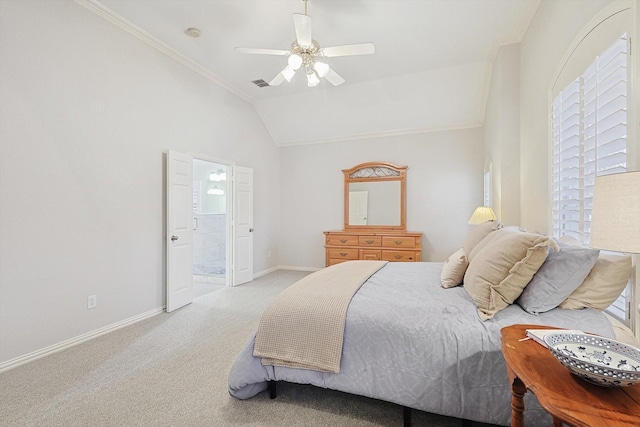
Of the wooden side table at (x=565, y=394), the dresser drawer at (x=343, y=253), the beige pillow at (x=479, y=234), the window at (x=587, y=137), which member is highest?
the window at (x=587, y=137)

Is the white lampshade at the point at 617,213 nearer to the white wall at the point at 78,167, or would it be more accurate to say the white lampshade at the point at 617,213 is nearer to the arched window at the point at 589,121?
the arched window at the point at 589,121

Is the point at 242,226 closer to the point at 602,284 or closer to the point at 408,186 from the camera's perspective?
the point at 408,186

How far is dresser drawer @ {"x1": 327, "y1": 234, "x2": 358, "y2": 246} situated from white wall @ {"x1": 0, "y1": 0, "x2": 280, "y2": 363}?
273 centimetres

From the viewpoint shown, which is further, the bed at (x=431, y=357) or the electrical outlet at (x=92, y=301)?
the electrical outlet at (x=92, y=301)

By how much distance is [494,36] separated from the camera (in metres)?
3.23

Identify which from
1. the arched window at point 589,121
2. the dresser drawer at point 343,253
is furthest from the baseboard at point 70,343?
the arched window at point 589,121

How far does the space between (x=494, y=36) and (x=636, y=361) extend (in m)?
3.51

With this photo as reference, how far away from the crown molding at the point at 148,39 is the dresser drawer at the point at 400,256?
3650 millimetres

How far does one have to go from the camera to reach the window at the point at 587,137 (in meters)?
1.36

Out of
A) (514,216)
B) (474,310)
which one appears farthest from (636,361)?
(514,216)

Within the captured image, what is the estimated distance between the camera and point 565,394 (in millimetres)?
784

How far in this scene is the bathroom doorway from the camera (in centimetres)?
545

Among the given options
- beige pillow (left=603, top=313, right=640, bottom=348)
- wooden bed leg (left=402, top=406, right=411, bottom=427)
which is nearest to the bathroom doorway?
wooden bed leg (left=402, top=406, right=411, bottom=427)

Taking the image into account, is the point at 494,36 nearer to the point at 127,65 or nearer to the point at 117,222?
the point at 127,65
